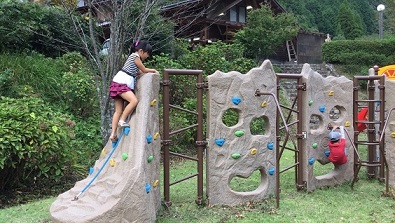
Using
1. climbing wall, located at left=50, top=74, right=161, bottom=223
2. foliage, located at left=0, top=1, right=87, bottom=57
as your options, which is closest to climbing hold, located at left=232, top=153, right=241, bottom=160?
climbing wall, located at left=50, top=74, right=161, bottom=223

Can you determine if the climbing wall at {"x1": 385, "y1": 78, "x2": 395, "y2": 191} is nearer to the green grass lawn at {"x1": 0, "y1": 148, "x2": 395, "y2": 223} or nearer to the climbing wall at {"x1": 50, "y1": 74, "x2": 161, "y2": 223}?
the green grass lawn at {"x1": 0, "y1": 148, "x2": 395, "y2": 223}

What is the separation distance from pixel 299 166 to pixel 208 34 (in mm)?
14551

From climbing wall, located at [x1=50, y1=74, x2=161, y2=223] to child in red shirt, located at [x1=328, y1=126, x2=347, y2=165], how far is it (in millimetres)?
2869

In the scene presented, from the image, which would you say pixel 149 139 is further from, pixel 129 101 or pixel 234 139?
pixel 234 139

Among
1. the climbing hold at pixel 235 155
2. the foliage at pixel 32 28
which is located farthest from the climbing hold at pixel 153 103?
the foliage at pixel 32 28

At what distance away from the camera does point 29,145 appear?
19.7 feet

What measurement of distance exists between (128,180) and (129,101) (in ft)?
3.06

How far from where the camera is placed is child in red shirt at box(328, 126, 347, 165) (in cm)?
638

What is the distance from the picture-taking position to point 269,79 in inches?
225

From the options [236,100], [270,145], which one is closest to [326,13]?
[270,145]

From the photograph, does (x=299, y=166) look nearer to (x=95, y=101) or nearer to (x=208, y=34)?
(x=95, y=101)

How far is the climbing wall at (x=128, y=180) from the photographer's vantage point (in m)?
4.18

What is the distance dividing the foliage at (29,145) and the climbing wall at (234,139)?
2462mm

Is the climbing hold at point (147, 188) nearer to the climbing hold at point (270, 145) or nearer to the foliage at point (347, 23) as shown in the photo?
the climbing hold at point (270, 145)
